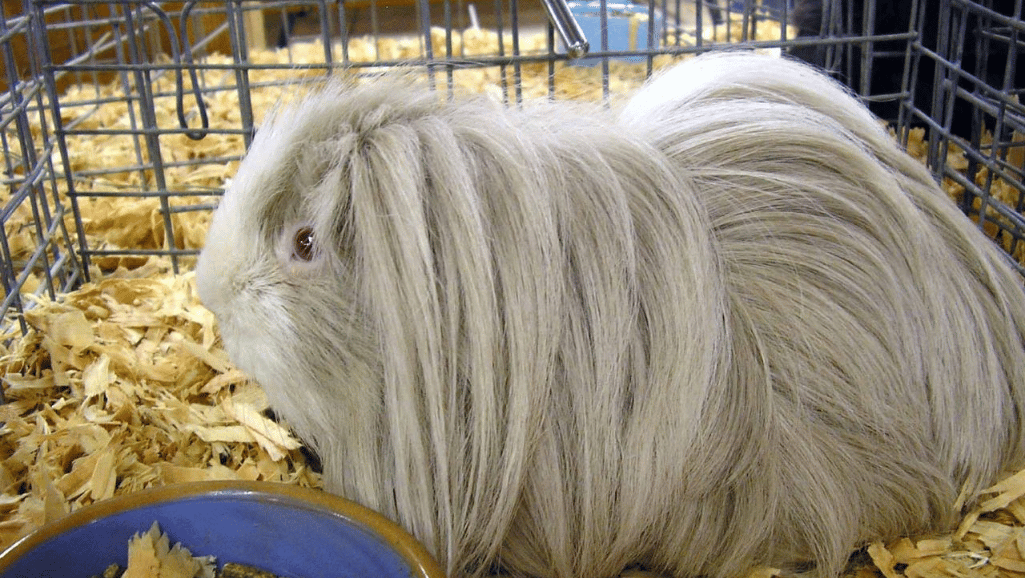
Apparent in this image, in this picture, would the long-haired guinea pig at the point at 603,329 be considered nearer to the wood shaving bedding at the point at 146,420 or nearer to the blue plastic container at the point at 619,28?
the wood shaving bedding at the point at 146,420

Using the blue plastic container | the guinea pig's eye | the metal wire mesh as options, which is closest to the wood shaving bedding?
the metal wire mesh

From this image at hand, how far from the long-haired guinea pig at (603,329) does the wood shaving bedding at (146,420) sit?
8 cm

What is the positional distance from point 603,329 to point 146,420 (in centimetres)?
75

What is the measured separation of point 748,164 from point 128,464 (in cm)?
90

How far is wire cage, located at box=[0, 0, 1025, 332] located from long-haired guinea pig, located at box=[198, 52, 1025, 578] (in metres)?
0.22

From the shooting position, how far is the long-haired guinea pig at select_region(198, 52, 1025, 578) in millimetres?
981

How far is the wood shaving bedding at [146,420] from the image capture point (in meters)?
1.12

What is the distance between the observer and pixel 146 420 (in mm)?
1358

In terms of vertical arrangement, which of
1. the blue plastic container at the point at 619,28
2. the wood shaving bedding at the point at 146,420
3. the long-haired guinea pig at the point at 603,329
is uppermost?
the blue plastic container at the point at 619,28

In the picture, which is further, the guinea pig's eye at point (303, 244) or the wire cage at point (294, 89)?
the wire cage at point (294, 89)

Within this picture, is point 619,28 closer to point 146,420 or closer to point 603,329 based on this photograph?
point 146,420

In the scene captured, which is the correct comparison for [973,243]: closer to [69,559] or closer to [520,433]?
[520,433]

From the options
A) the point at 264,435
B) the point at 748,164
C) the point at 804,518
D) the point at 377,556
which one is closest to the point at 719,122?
the point at 748,164

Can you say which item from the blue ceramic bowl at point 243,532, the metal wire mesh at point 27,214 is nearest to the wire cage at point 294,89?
the metal wire mesh at point 27,214
